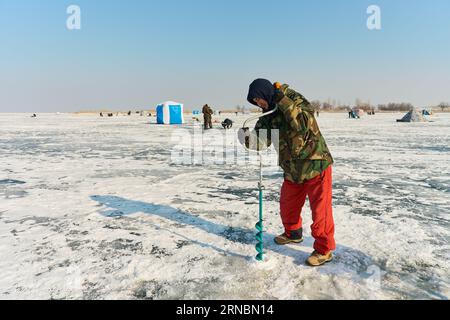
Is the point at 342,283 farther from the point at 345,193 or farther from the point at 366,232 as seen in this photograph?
the point at 345,193

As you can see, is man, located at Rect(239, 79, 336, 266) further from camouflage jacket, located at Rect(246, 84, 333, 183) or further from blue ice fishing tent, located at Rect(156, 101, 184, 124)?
blue ice fishing tent, located at Rect(156, 101, 184, 124)

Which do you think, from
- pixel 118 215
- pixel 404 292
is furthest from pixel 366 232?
pixel 118 215

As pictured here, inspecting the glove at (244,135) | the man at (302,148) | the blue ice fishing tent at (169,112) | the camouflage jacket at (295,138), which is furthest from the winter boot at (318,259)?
the blue ice fishing tent at (169,112)

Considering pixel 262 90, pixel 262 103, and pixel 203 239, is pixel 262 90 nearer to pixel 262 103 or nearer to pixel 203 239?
pixel 262 103

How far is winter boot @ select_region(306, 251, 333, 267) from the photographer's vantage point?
264 cm

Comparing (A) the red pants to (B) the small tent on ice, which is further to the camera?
(B) the small tent on ice

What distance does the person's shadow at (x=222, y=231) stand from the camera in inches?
109

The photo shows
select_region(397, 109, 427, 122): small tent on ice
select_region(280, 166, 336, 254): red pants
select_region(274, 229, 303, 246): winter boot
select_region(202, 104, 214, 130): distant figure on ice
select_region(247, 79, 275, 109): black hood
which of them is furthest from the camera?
select_region(397, 109, 427, 122): small tent on ice

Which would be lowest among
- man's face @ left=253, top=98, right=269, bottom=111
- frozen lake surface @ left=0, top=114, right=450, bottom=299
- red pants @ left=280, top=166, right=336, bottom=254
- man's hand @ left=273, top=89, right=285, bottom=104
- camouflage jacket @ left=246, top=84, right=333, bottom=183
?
frozen lake surface @ left=0, top=114, right=450, bottom=299

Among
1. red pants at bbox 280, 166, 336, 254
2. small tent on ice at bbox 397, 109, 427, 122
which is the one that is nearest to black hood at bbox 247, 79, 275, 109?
red pants at bbox 280, 166, 336, 254

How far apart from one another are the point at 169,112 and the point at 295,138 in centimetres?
2450

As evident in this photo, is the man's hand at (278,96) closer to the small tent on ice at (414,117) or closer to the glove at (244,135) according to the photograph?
the glove at (244,135)

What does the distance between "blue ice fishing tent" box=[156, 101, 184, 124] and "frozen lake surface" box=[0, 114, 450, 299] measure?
20.3 metres

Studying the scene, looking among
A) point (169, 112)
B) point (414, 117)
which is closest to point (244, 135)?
point (169, 112)
